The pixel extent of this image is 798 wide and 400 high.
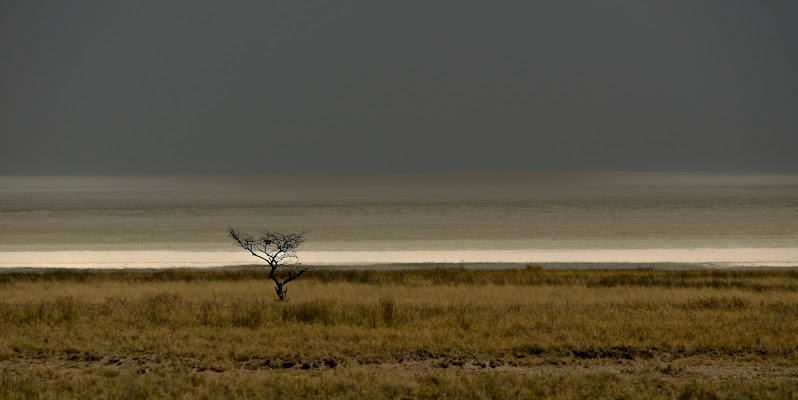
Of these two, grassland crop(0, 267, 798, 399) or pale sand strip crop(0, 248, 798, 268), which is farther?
pale sand strip crop(0, 248, 798, 268)

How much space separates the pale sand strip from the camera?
143ft

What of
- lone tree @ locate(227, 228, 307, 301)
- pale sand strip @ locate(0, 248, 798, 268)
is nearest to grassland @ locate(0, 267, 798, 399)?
lone tree @ locate(227, 228, 307, 301)

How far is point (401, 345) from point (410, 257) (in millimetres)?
34580

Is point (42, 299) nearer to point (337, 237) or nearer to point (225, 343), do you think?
point (225, 343)

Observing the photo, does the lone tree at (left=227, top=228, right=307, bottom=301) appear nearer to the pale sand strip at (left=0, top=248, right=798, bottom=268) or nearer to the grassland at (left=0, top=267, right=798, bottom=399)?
the grassland at (left=0, top=267, right=798, bottom=399)

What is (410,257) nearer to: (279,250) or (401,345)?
(279,250)

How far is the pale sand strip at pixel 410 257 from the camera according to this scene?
4372 cm

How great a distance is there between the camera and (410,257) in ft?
160

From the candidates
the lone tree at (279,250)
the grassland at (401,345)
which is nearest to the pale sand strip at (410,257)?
the lone tree at (279,250)

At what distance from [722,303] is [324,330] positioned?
1018 centimetres

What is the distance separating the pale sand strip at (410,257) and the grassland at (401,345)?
20.9 meters

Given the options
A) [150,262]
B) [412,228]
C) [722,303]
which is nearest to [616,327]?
[722,303]

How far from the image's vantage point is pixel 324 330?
1578 cm

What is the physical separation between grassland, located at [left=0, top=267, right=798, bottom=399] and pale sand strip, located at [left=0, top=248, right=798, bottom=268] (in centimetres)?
2091
